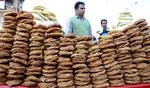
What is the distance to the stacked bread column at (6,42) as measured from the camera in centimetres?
389

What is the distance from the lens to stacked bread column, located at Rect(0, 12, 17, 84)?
3891 millimetres

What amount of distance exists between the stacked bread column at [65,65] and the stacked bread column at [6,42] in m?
0.61

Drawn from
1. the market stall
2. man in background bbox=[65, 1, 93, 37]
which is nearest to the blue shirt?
man in background bbox=[65, 1, 93, 37]

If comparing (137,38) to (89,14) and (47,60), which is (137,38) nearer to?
(47,60)

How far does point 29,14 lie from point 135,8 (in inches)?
132

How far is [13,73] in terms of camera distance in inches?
149

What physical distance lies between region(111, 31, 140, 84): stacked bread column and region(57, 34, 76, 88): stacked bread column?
52cm

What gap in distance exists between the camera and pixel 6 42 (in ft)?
12.9

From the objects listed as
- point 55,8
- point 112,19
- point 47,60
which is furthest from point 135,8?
point 47,60


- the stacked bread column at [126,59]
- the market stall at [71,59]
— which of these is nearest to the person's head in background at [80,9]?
the market stall at [71,59]

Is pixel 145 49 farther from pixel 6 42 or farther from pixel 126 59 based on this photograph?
pixel 6 42

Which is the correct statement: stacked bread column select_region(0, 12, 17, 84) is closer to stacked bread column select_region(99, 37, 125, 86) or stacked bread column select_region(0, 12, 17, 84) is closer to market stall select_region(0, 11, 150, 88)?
market stall select_region(0, 11, 150, 88)

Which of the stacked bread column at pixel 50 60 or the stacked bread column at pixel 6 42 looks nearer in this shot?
the stacked bread column at pixel 50 60

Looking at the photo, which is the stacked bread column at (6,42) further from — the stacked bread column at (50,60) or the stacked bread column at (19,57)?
the stacked bread column at (50,60)
